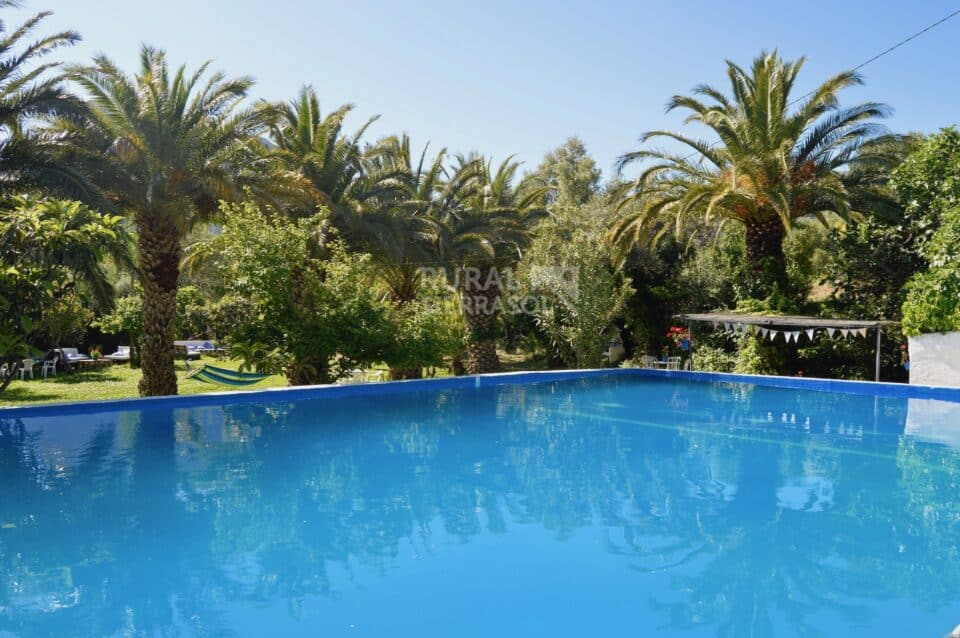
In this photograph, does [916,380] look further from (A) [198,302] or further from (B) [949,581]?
(A) [198,302]

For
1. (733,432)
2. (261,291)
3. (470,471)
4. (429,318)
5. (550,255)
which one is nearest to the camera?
(470,471)

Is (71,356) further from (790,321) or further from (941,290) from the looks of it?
(941,290)

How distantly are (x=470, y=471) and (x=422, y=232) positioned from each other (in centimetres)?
1221

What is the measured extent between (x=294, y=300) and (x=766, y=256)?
12.7 metres

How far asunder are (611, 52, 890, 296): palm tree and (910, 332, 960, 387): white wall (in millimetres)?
3771

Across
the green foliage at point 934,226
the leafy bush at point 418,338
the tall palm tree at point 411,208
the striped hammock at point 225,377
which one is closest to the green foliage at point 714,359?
the green foliage at point 934,226

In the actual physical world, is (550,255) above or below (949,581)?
above

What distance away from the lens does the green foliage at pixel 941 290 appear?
15.1 meters

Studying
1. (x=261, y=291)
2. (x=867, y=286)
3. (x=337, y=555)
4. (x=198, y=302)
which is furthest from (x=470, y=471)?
(x=198, y=302)

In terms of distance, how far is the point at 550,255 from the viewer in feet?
69.1

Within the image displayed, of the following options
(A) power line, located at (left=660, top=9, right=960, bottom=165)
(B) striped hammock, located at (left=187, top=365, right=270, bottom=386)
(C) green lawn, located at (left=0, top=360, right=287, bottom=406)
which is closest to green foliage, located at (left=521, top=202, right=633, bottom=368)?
(A) power line, located at (left=660, top=9, right=960, bottom=165)

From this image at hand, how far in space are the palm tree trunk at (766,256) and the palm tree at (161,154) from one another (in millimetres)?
12877

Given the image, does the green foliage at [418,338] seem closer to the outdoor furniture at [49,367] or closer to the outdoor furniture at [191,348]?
the outdoor furniture at [49,367]

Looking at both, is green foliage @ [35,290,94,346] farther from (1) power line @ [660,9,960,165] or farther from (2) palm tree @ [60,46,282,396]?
(1) power line @ [660,9,960,165]
